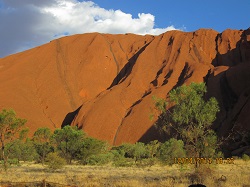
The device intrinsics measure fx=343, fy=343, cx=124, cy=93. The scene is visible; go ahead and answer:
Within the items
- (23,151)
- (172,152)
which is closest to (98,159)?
(172,152)

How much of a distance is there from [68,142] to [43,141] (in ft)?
14.4

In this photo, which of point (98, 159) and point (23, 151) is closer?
point (98, 159)

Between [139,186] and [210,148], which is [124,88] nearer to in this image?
[210,148]

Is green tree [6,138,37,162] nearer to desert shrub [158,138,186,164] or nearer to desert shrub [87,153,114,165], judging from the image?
desert shrub [87,153,114,165]

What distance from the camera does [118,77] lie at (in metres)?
101

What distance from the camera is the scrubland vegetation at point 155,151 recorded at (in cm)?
1772

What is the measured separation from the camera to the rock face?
231 ft

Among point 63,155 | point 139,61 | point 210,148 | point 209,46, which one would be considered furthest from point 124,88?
point 210,148

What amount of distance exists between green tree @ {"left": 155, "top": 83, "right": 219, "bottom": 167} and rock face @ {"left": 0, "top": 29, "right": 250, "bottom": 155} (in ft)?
121

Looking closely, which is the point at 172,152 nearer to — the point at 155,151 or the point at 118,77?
Answer: the point at 155,151

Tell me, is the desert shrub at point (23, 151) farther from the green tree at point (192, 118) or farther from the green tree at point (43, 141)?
the green tree at point (192, 118)

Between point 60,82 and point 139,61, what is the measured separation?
23046 mm

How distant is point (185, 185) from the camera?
14641 millimetres

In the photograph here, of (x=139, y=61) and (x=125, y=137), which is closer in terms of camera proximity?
(x=125, y=137)
